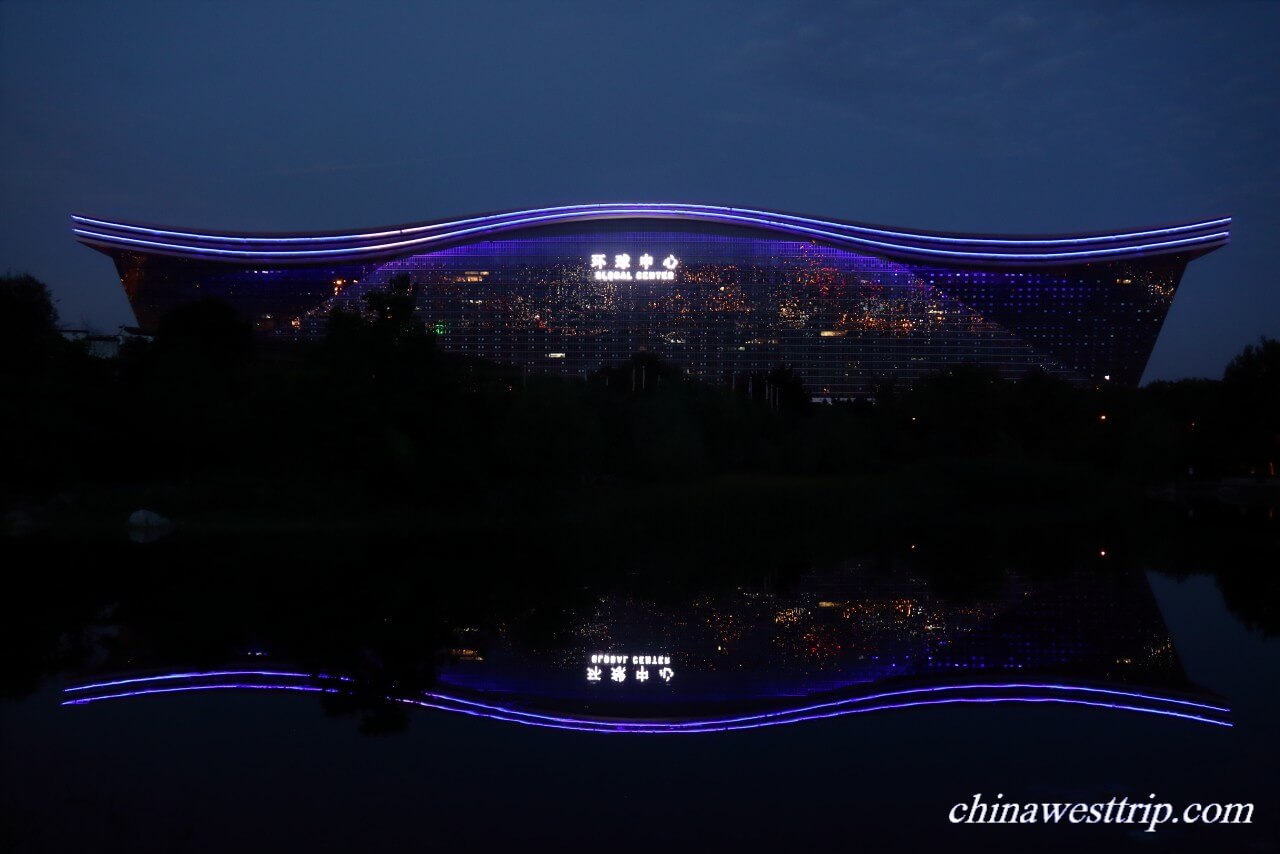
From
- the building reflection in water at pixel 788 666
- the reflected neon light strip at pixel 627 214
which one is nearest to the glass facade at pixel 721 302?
the reflected neon light strip at pixel 627 214

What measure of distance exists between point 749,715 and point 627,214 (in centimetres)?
6633

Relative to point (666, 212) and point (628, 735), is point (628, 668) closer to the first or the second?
point (628, 735)

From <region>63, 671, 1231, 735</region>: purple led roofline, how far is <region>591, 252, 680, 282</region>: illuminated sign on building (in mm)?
65623

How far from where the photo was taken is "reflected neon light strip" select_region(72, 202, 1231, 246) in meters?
70.6

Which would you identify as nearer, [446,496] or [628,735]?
[628,735]

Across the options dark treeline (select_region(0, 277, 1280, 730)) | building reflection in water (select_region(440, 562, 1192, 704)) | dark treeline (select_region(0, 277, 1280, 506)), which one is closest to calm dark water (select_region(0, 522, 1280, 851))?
building reflection in water (select_region(440, 562, 1192, 704))

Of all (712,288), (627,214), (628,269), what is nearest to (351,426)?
(627,214)

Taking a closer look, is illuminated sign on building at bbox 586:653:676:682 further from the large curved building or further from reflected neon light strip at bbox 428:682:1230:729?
the large curved building

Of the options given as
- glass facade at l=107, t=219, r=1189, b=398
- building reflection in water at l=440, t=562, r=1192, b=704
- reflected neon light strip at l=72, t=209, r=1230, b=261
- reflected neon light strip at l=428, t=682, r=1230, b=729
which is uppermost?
reflected neon light strip at l=428, t=682, r=1230, b=729

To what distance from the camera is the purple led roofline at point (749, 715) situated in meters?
8.41

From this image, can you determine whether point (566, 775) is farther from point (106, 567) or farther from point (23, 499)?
point (23, 499)

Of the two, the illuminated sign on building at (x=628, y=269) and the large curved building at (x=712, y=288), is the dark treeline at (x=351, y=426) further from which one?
the illuminated sign on building at (x=628, y=269)

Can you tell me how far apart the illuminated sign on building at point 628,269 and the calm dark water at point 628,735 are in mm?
61901

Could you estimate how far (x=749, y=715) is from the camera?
28.3 feet
